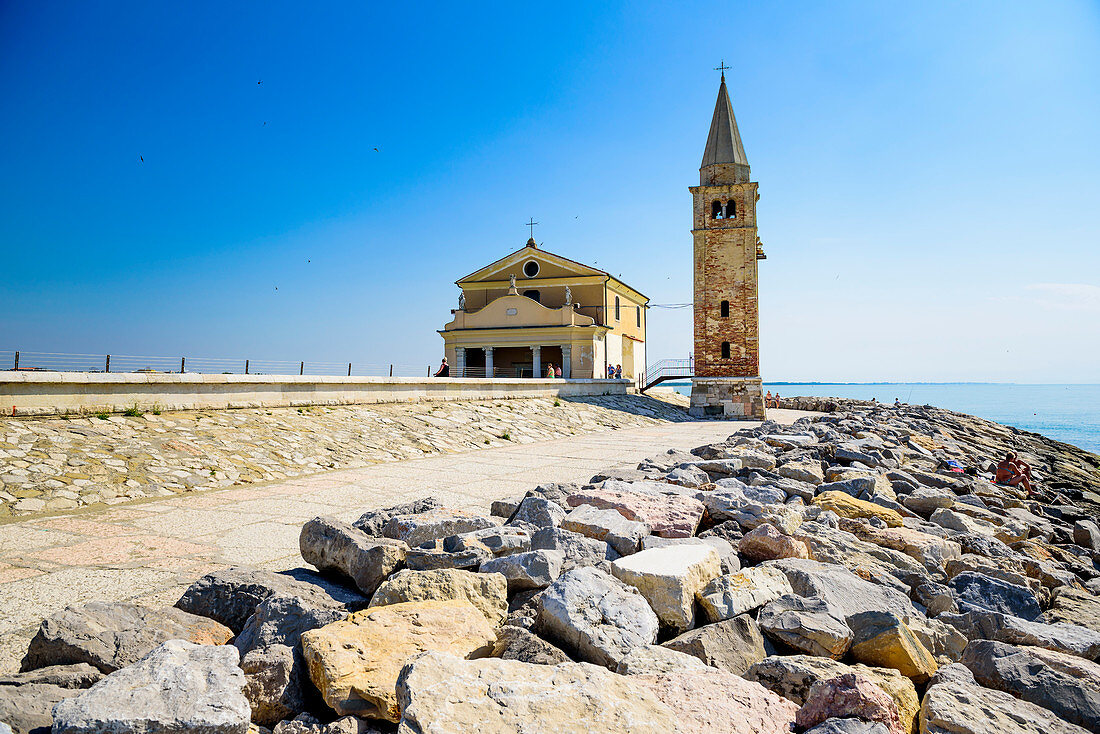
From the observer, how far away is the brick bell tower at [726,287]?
82.3 ft

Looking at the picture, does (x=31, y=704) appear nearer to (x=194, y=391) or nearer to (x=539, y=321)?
→ (x=194, y=391)

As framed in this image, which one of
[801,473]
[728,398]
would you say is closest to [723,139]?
[728,398]

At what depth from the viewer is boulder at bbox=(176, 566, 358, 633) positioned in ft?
8.32

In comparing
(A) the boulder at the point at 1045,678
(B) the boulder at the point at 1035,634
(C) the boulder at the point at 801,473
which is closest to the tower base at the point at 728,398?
(C) the boulder at the point at 801,473

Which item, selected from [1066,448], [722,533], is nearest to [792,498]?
[722,533]

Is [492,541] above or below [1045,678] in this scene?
above

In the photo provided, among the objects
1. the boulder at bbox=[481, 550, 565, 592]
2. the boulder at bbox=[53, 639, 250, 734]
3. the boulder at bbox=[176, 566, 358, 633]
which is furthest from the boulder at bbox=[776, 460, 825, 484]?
the boulder at bbox=[53, 639, 250, 734]

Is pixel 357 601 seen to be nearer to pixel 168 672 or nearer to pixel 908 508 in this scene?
pixel 168 672

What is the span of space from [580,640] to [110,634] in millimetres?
1767

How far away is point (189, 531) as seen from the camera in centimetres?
464

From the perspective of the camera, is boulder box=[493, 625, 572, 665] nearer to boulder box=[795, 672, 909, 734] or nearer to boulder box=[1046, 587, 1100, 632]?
boulder box=[795, 672, 909, 734]

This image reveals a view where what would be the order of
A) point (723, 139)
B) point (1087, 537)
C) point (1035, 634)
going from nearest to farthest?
point (1035, 634)
point (1087, 537)
point (723, 139)

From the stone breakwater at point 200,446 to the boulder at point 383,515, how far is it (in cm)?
361

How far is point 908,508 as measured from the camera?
6.08 metres
